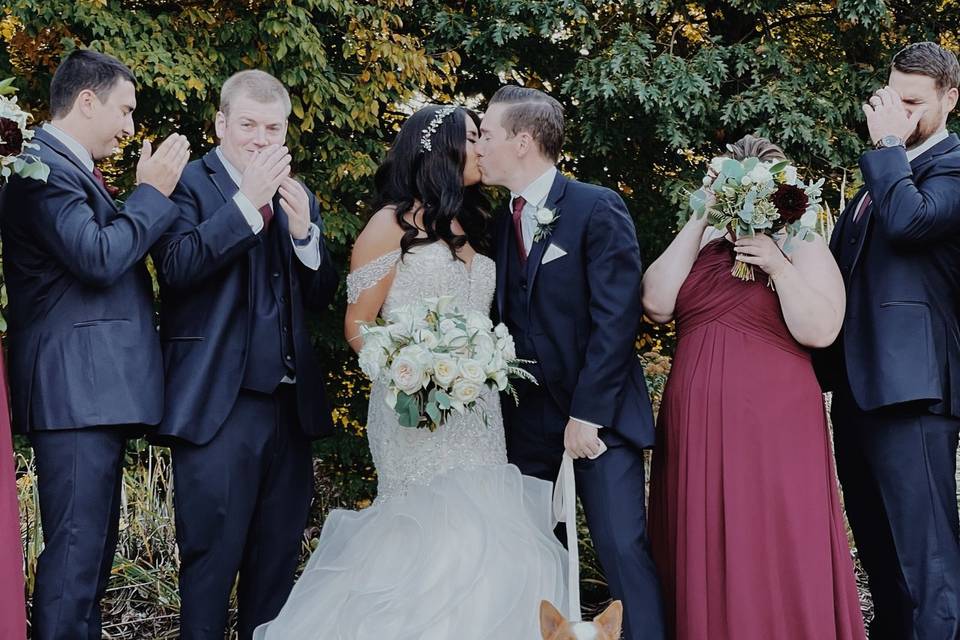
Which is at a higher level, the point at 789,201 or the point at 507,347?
the point at 789,201

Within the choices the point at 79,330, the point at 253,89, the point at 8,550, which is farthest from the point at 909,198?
the point at 8,550

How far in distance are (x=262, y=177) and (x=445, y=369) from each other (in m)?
1.12

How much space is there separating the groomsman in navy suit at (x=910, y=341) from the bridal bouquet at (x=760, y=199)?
47 cm

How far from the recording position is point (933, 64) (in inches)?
179

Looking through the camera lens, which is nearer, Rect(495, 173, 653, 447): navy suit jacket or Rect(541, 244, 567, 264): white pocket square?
Rect(495, 173, 653, 447): navy suit jacket

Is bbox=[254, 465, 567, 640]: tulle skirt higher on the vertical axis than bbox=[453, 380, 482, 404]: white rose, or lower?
lower

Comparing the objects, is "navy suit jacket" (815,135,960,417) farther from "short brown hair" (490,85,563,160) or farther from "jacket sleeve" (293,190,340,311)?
"jacket sleeve" (293,190,340,311)

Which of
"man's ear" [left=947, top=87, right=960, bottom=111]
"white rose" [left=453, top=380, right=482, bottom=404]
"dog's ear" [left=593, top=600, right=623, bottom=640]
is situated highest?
"man's ear" [left=947, top=87, right=960, bottom=111]

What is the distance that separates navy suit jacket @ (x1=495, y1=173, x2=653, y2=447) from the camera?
436 cm

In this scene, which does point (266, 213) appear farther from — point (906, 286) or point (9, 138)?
point (906, 286)

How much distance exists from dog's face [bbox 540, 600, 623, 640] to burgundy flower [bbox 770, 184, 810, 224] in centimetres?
166

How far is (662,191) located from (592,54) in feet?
4.94

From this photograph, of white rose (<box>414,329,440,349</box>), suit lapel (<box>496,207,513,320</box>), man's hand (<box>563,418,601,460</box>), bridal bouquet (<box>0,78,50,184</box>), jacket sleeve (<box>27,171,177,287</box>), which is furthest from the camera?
suit lapel (<box>496,207,513,320</box>)

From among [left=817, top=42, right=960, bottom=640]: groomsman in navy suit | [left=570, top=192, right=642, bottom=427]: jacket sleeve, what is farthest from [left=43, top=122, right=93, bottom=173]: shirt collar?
[left=817, top=42, right=960, bottom=640]: groomsman in navy suit
